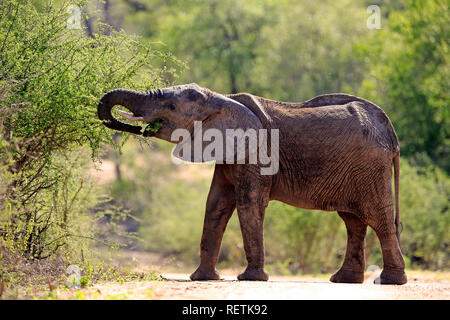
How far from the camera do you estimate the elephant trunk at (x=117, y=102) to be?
11.1 metres

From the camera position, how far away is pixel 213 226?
11773 millimetres

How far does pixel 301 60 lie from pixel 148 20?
13.6 meters

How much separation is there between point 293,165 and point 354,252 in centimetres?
179

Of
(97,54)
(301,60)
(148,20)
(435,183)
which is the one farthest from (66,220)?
(148,20)

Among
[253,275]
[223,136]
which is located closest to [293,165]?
[223,136]

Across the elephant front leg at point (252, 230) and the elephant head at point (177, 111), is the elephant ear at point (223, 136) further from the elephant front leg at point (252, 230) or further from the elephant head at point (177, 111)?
the elephant front leg at point (252, 230)

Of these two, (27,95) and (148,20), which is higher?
(148,20)

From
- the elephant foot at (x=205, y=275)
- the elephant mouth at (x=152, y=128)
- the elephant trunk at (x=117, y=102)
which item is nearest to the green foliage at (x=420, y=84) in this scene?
the elephant foot at (x=205, y=275)

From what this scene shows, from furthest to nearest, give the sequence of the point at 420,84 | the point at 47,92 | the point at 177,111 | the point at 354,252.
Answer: the point at 420,84 → the point at 354,252 → the point at 177,111 → the point at 47,92

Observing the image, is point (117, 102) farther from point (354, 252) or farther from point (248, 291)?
point (354, 252)

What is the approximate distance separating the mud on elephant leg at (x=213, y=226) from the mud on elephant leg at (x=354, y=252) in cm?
185
